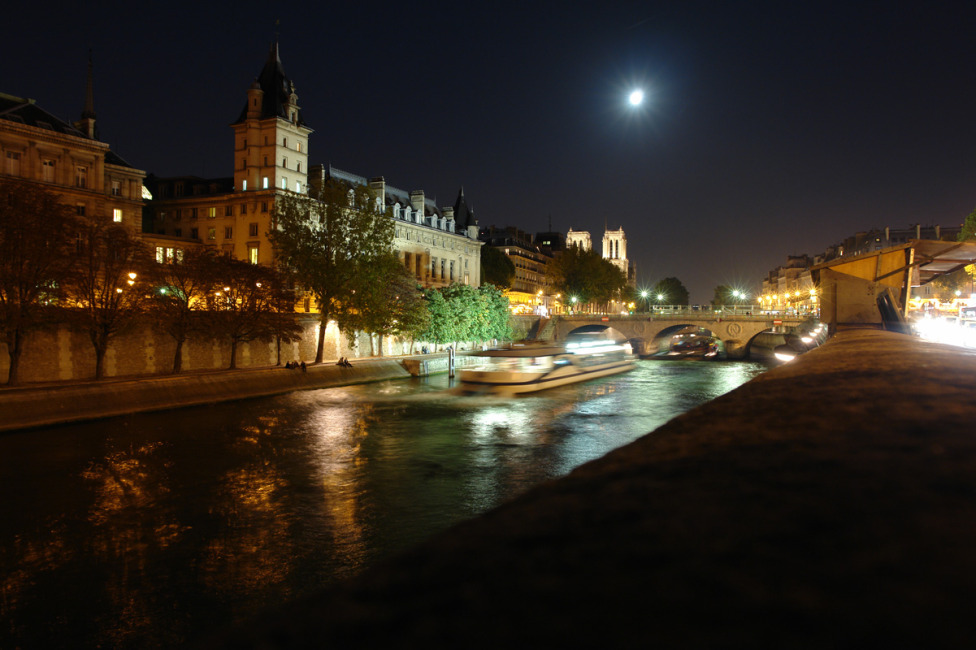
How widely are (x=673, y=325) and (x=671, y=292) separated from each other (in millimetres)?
103979

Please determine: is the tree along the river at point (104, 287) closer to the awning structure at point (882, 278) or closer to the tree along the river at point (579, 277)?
the awning structure at point (882, 278)

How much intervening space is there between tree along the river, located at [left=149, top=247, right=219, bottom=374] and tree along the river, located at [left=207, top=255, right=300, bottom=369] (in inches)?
23.0

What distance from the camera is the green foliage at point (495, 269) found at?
112m

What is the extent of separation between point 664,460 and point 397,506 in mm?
14182

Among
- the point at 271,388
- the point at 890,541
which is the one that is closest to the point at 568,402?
the point at 271,388

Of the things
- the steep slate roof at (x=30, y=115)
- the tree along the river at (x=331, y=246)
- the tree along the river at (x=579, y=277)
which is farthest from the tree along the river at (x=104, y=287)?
the tree along the river at (x=579, y=277)

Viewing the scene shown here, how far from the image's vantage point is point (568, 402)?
3647 centimetres

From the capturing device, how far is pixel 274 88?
220 feet

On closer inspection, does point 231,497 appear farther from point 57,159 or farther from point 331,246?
point 57,159

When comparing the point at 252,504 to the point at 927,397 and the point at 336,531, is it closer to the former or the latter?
the point at 336,531

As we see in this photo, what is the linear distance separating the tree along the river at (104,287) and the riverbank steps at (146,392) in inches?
120

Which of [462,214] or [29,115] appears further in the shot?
[462,214]

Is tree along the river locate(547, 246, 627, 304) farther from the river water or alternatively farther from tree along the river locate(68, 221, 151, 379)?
tree along the river locate(68, 221, 151, 379)

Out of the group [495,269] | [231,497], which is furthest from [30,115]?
[495,269]
